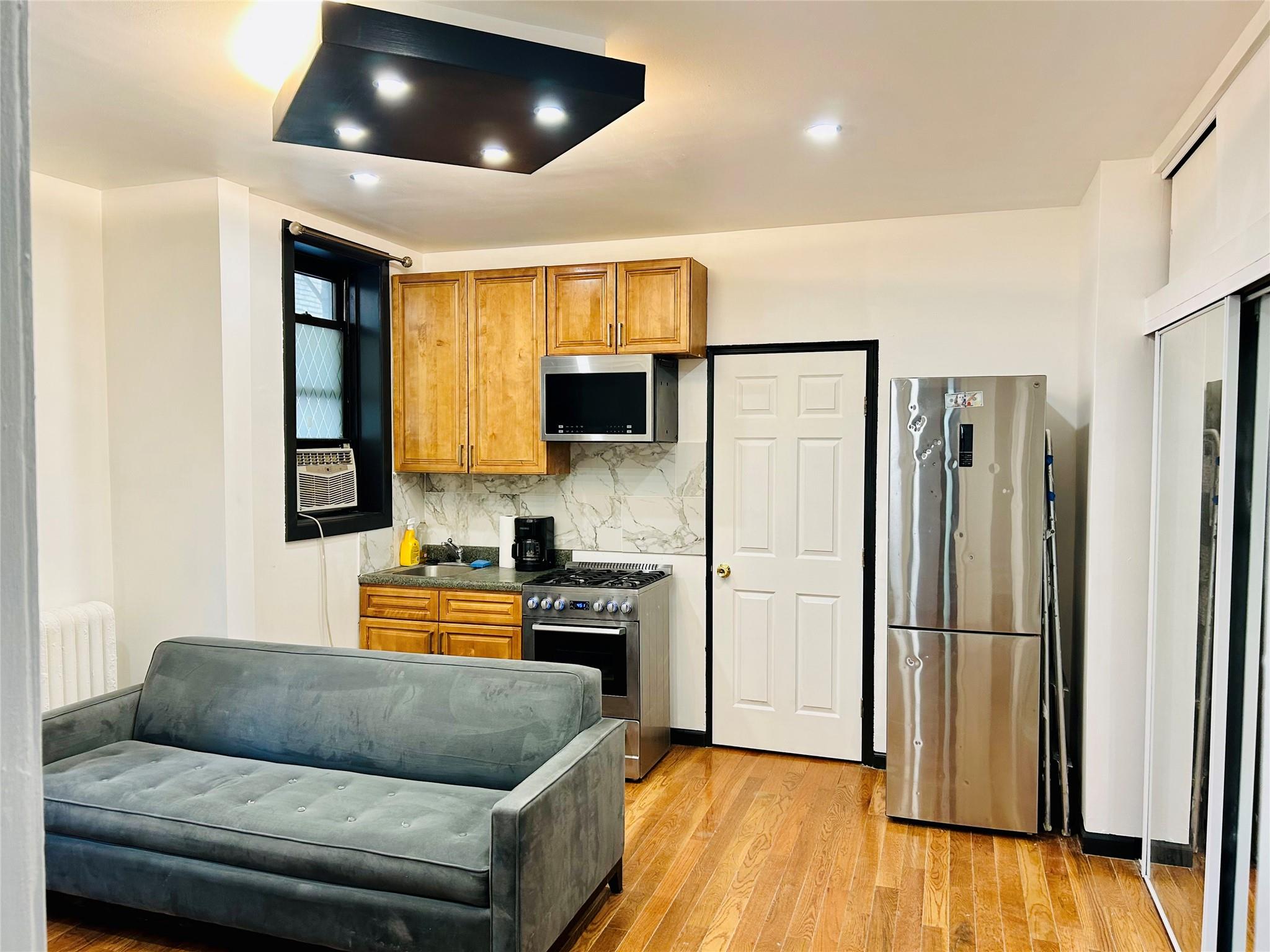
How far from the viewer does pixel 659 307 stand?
4.41 metres

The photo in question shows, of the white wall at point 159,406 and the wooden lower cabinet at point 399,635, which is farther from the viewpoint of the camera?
the wooden lower cabinet at point 399,635

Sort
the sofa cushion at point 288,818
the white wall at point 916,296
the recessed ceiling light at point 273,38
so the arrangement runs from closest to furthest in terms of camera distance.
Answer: the recessed ceiling light at point 273,38 < the sofa cushion at point 288,818 < the white wall at point 916,296

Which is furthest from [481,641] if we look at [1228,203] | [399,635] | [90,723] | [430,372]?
[1228,203]

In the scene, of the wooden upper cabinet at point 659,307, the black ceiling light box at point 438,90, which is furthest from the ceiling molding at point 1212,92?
the wooden upper cabinet at point 659,307

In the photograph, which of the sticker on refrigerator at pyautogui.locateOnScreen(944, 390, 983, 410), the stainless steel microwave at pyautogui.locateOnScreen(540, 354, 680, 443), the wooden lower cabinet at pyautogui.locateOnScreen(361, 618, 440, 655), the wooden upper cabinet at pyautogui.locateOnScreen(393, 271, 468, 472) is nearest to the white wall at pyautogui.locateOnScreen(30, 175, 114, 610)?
the wooden lower cabinet at pyautogui.locateOnScreen(361, 618, 440, 655)

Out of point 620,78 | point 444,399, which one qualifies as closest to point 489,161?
point 620,78

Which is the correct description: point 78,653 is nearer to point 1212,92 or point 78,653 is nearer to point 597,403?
point 597,403

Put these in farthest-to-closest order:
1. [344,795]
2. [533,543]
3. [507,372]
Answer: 1. [533,543]
2. [507,372]
3. [344,795]

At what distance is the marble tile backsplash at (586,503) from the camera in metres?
4.73

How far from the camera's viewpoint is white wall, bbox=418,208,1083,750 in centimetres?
407

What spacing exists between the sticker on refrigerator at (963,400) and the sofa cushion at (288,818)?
2361mm

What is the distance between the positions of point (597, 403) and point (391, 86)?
7.52ft

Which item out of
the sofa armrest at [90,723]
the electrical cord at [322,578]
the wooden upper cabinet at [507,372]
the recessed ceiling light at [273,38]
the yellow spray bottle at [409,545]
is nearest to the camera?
the recessed ceiling light at [273,38]

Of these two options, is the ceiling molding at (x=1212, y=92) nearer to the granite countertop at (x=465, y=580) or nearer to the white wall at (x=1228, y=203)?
the white wall at (x=1228, y=203)
